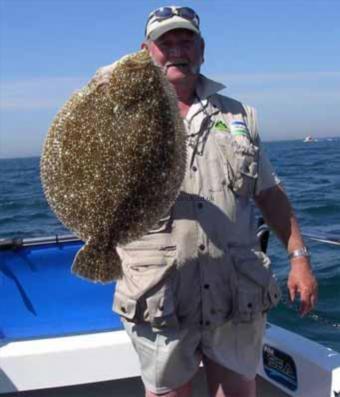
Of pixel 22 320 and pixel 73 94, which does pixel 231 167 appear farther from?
pixel 22 320

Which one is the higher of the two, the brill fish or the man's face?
the man's face

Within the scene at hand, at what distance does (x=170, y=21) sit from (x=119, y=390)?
3.03 metres

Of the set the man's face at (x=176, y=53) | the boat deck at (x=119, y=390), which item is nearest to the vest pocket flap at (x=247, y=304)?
the man's face at (x=176, y=53)

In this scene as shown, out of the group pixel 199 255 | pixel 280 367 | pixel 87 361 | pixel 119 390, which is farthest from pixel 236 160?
pixel 119 390

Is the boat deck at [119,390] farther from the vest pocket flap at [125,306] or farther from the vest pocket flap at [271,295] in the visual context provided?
the vest pocket flap at [125,306]

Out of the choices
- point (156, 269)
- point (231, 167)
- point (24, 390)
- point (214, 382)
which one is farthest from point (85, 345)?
point (231, 167)

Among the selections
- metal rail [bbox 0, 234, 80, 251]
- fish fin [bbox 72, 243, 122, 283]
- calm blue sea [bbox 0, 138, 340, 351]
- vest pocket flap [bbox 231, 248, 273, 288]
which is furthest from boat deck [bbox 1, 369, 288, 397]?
fish fin [bbox 72, 243, 122, 283]

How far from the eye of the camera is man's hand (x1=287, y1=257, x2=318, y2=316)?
3.15m

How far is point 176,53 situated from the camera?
114 inches

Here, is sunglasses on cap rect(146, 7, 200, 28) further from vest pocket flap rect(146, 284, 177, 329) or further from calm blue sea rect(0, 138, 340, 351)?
calm blue sea rect(0, 138, 340, 351)

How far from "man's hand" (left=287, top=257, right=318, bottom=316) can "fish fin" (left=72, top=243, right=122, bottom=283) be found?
103 centimetres

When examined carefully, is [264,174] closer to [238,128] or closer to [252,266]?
[238,128]

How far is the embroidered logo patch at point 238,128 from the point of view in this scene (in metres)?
3.01

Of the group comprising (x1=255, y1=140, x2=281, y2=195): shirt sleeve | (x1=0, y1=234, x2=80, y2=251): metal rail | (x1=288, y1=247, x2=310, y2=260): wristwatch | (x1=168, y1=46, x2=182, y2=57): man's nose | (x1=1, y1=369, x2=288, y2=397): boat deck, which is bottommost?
(x1=1, y1=369, x2=288, y2=397): boat deck
